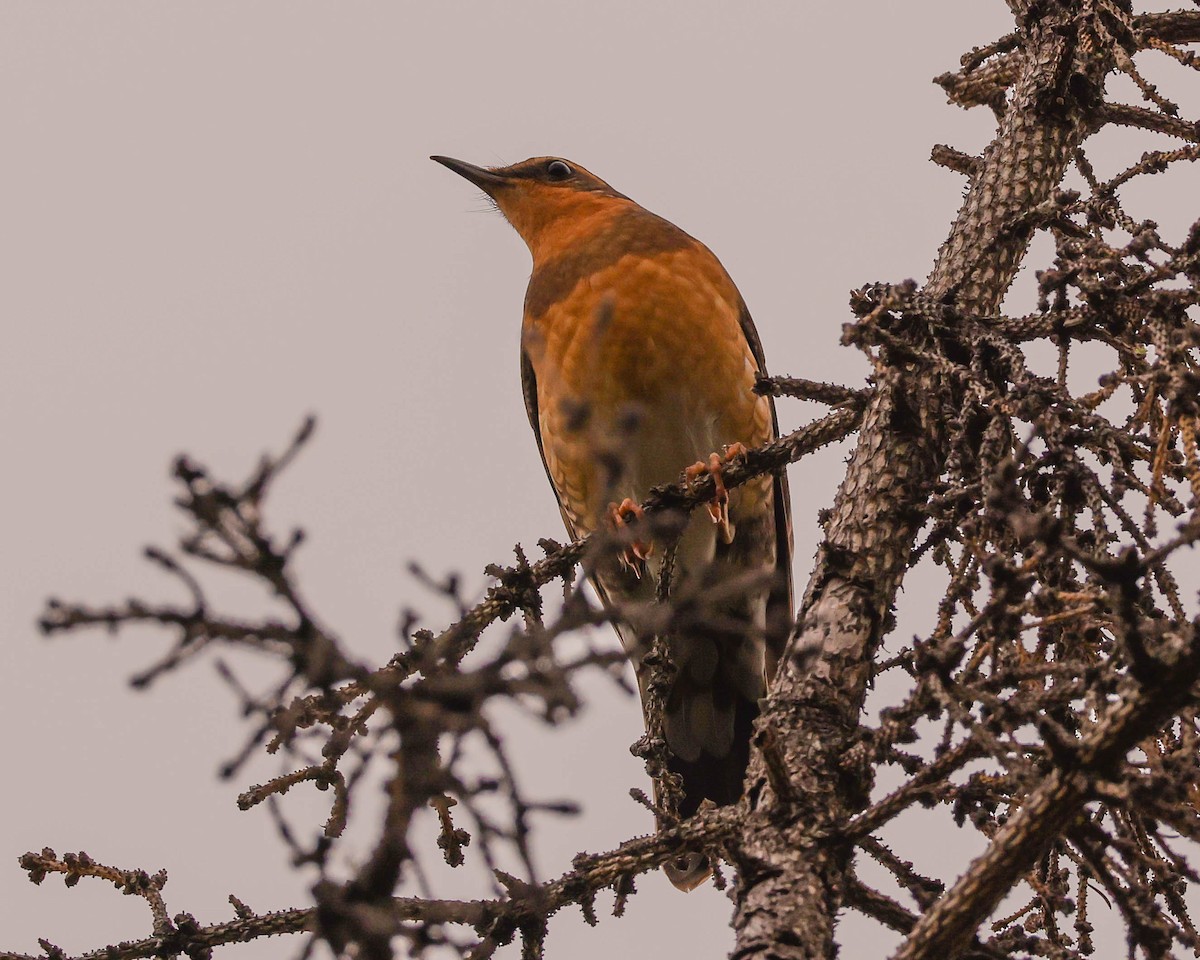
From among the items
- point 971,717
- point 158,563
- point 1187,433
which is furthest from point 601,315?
point 1187,433

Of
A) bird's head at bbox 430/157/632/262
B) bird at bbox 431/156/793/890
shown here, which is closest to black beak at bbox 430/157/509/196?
bird's head at bbox 430/157/632/262

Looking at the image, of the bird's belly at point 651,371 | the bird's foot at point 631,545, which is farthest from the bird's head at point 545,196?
the bird's foot at point 631,545

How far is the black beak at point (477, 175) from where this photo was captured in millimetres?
7656

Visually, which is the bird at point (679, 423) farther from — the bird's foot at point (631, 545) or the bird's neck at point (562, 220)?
the bird's neck at point (562, 220)

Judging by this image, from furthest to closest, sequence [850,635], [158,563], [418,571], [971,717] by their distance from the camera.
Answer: [850,635]
[971,717]
[418,571]
[158,563]

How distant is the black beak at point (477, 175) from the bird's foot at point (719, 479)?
2460 mm

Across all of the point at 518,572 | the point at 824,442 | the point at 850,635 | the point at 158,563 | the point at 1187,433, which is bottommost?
the point at 158,563

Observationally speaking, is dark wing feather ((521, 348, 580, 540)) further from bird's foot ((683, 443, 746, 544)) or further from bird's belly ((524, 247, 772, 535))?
bird's foot ((683, 443, 746, 544))

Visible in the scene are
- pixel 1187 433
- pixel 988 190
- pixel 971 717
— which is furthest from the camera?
pixel 988 190

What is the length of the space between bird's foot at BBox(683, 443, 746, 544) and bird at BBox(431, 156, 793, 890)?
→ 0.02m

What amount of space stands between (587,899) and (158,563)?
2.05 m

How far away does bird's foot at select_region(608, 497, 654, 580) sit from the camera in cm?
528

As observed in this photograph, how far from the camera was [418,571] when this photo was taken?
1970mm

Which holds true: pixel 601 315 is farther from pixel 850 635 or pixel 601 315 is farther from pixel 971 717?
pixel 850 635
